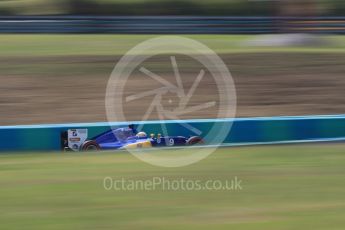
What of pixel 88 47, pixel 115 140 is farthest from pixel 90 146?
pixel 88 47

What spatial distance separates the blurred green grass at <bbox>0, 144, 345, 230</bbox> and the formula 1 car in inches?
42.6

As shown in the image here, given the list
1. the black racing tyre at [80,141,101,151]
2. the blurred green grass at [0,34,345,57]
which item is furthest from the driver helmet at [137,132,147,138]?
the blurred green grass at [0,34,345,57]

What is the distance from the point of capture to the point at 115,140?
29.9 feet

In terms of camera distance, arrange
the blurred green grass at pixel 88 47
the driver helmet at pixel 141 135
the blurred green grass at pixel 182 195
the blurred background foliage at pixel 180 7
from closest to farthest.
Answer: the blurred green grass at pixel 182 195 → the driver helmet at pixel 141 135 → the blurred green grass at pixel 88 47 → the blurred background foliage at pixel 180 7

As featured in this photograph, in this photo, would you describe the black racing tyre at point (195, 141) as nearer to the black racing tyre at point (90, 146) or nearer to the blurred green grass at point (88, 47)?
the black racing tyre at point (90, 146)

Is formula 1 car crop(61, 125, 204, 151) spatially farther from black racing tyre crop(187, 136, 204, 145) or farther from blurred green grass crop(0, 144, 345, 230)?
blurred green grass crop(0, 144, 345, 230)

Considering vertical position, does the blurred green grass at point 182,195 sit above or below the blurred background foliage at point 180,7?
below

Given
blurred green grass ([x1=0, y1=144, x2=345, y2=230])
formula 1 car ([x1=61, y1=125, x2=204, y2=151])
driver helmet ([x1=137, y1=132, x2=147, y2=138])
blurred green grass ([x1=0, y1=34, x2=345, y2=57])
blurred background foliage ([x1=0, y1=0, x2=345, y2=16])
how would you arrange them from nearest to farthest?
blurred green grass ([x1=0, y1=144, x2=345, y2=230]) < formula 1 car ([x1=61, y1=125, x2=204, y2=151]) < driver helmet ([x1=137, y1=132, x2=147, y2=138]) < blurred green grass ([x1=0, y1=34, x2=345, y2=57]) < blurred background foliage ([x1=0, y1=0, x2=345, y2=16])

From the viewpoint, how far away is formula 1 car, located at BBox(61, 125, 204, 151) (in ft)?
29.7

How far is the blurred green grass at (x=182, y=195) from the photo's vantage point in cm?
546

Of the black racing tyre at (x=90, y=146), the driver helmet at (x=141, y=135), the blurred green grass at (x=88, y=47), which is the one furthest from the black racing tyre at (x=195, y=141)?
the blurred green grass at (x=88, y=47)

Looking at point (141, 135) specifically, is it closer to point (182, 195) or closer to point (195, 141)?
point (195, 141)

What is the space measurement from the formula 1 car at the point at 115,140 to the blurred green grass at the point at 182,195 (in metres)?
1.08

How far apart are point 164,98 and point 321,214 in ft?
21.2
